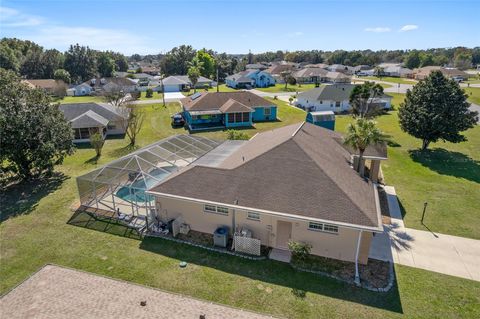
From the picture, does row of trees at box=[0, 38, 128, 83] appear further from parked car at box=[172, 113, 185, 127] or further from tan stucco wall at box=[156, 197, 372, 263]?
tan stucco wall at box=[156, 197, 372, 263]

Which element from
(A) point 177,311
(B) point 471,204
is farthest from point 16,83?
(B) point 471,204

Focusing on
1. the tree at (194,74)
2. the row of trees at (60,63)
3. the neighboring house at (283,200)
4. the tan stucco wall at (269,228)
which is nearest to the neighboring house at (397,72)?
the tree at (194,74)

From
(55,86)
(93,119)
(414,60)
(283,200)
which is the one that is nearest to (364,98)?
(283,200)

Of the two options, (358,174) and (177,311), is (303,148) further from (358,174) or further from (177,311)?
(177,311)

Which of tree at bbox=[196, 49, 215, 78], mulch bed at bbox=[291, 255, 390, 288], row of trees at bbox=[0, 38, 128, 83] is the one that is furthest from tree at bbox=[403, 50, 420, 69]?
mulch bed at bbox=[291, 255, 390, 288]

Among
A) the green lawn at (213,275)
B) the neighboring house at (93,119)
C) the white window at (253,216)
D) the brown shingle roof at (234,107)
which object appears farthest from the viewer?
the brown shingle roof at (234,107)

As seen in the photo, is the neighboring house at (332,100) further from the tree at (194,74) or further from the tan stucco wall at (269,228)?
the tan stucco wall at (269,228)

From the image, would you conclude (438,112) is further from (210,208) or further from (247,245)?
(210,208)

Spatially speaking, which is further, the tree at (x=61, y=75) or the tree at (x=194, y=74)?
the tree at (x=61, y=75)
